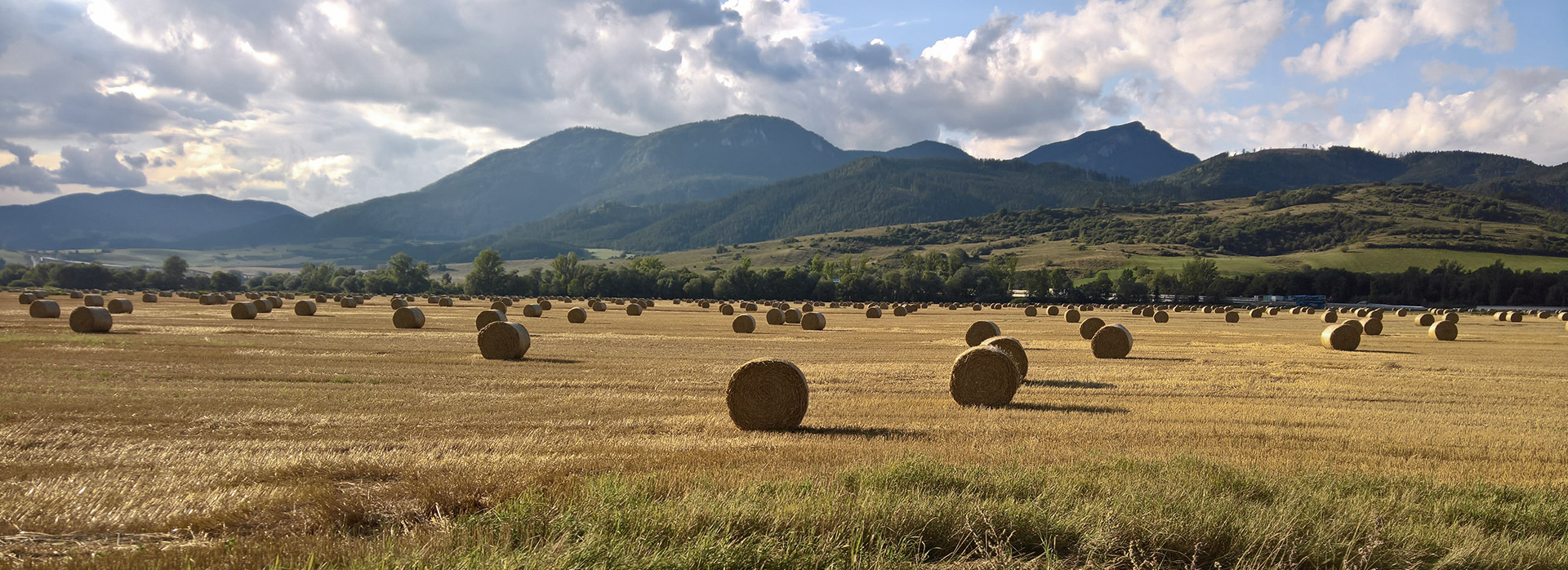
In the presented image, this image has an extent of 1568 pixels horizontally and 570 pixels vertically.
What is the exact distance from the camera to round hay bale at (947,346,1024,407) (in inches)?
687

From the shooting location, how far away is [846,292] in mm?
126812

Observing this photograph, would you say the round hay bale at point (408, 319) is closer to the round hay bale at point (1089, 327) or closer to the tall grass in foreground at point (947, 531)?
the round hay bale at point (1089, 327)

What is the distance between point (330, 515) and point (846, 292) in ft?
395

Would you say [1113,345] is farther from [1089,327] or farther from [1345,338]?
[1089,327]

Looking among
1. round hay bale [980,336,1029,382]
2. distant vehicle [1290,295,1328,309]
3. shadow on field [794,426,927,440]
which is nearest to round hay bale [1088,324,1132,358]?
round hay bale [980,336,1029,382]

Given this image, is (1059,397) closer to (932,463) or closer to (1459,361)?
(932,463)

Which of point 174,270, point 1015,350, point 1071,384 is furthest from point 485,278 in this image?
point 1071,384

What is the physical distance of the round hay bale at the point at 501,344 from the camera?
25.7 meters

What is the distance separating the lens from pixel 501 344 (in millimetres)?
25828

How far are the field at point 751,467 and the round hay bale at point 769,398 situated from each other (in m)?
0.52

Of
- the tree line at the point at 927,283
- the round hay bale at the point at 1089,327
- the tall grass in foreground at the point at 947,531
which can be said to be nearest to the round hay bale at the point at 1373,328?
the round hay bale at the point at 1089,327

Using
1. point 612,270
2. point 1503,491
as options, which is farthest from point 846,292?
point 1503,491

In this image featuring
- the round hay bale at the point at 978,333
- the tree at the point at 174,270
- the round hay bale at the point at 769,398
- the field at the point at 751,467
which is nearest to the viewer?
the field at the point at 751,467

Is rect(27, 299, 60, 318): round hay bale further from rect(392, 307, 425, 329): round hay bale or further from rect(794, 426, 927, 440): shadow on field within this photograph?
rect(794, 426, 927, 440): shadow on field
